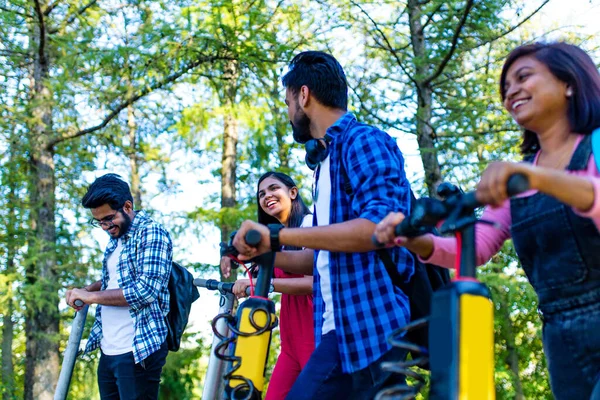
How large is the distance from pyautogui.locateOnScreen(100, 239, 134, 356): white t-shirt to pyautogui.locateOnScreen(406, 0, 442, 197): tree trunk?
4934 mm

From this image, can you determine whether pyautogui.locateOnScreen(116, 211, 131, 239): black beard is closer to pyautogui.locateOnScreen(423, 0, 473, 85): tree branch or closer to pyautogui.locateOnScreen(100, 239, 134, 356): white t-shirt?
pyautogui.locateOnScreen(100, 239, 134, 356): white t-shirt

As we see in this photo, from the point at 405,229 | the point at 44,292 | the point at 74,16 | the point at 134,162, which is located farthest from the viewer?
the point at 134,162

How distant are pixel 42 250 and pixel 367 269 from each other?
381 inches

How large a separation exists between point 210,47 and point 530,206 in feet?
28.5

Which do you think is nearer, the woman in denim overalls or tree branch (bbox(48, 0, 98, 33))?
the woman in denim overalls

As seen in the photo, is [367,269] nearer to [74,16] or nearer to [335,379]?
[335,379]

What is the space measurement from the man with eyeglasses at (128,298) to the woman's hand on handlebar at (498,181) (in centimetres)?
320

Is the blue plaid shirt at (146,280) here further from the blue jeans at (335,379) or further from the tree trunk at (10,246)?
the tree trunk at (10,246)

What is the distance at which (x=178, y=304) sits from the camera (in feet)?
15.5

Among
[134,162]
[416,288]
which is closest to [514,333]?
[134,162]

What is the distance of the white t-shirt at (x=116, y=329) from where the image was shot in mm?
4516

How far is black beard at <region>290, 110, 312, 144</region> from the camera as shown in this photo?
303cm

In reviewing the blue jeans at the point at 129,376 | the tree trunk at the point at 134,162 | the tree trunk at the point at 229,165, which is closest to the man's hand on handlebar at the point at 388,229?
the blue jeans at the point at 129,376

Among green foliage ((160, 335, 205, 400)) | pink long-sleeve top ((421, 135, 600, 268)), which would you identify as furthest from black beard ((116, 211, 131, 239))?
green foliage ((160, 335, 205, 400))
